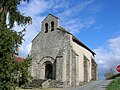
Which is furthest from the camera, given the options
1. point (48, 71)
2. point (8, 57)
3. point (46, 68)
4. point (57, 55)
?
point (46, 68)

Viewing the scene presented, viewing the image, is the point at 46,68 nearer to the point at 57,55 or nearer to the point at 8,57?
the point at 57,55

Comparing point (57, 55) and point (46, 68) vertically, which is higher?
point (57, 55)

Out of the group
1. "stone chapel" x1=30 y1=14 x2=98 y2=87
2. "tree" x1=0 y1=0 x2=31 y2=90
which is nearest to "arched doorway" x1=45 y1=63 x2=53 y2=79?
"stone chapel" x1=30 y1=14 x2=98 y2=87

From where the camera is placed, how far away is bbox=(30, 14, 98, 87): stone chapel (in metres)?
30.0

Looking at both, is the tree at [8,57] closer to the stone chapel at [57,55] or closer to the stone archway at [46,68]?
the stone chapel at [57,55]

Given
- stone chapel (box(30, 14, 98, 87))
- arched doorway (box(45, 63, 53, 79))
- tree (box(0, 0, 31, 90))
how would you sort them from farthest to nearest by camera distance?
arched doorway (box(45, 63, 53, 79)), stone chapel (box(30, 14, 98, 87)), tree (box(0, 0, 31, 90))

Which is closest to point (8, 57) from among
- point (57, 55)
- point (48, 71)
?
point (57, 55)

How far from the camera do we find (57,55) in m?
31.3

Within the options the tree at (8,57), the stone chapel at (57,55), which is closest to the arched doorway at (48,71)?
the stone chapel at (57,55)

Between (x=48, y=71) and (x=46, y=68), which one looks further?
(x=46, y=68)

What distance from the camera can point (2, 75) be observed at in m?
10.2

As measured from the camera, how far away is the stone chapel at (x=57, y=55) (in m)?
30.0

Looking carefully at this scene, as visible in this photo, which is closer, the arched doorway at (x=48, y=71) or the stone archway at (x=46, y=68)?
the stone archway at (x=46, y=68)

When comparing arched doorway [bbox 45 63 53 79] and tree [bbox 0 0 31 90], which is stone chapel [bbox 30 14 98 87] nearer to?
arched doorway [bbox 45 63 53 79]
